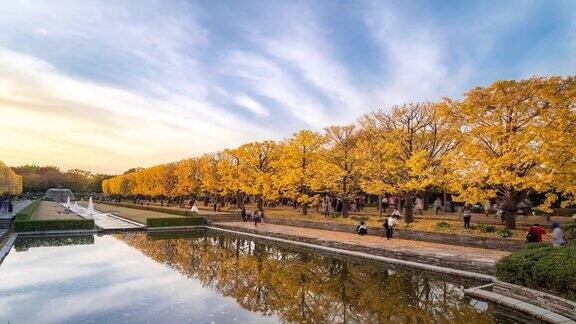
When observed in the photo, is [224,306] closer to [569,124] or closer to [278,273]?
[278,273]

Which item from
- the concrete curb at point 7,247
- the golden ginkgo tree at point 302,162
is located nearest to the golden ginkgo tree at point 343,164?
the golden ginkgo tree at point 302,162

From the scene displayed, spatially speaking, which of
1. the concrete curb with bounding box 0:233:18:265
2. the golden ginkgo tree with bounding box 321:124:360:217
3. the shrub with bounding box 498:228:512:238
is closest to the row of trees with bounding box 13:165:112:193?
the concrete curb with bounding box 0:233:18:265

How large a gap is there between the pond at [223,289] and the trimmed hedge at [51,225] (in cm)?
804

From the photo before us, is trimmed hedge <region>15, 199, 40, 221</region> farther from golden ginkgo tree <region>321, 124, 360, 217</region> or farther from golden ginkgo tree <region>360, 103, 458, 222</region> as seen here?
golden ginkgo tree <region>360, 103, 458, 222</region>

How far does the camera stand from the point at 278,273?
18.0m

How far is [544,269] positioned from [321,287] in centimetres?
741

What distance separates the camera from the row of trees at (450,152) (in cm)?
1983

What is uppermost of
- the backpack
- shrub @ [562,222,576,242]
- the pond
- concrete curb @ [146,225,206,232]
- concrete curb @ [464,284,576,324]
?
shrub @ [562,222,576,242]

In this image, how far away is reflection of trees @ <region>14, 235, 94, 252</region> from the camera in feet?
85.9

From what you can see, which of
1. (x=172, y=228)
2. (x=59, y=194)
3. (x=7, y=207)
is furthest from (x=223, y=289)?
(x=59, y=194)

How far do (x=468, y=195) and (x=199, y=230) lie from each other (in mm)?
23997

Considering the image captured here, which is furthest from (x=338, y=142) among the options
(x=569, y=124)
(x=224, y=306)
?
(x=224, y=306)

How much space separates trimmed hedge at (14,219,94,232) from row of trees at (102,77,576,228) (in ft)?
53.3

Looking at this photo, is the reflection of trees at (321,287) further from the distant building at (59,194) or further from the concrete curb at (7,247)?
the distant building at (59,194)
